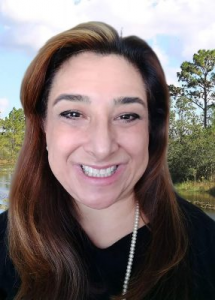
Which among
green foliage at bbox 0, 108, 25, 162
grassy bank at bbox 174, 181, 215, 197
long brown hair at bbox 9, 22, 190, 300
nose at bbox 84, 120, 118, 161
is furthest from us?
grassy bank at bbox 174, 181, 215, 197

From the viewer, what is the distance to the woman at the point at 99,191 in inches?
40.1

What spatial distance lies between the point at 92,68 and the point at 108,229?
0.49 metres

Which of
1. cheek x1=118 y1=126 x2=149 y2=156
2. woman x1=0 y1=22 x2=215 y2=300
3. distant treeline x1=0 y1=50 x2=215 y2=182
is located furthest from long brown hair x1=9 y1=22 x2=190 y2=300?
distant treeline x1=0 y1=50 x2=215 y2=182

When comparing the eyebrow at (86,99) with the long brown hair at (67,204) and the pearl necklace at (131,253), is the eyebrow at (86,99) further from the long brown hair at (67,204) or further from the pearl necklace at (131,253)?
the pearl necklace at (131,253)

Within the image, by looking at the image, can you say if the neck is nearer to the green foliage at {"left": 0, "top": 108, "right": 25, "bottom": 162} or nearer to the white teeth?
the white teeth

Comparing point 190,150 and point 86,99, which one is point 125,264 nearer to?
point 86,99

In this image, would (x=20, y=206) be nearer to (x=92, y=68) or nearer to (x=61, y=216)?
(x=61, y=216)

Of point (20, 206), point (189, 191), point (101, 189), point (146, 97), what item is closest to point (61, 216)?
point (20, 206)

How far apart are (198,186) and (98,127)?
3.31 meters

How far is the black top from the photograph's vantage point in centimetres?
110

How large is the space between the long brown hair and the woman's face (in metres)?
0.05

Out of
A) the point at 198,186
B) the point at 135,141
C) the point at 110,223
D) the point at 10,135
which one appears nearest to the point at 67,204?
the point at 110,223

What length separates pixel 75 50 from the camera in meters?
1.07

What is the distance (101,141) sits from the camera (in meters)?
0.97
